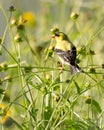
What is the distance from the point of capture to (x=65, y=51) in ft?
8.82

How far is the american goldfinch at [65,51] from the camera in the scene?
241cm

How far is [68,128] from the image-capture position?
2.33 meters

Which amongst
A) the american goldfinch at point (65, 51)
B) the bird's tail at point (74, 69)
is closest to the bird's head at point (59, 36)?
the american goldfinch at point (65, 51)

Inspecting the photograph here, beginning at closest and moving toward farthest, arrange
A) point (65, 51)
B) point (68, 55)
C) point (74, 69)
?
1. point (74, 69)
2. point (68, 55)
3. point (65, 51)

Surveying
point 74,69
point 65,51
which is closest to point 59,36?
point 65,51

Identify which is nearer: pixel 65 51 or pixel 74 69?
pixel 74 69

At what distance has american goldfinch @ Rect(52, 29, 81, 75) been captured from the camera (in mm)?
2410

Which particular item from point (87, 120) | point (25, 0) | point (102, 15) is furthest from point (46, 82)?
point (25, 0)

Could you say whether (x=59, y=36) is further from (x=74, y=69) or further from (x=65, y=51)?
(x=74, y=69)

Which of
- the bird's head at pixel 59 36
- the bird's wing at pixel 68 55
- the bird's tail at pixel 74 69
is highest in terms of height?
the bird's head at pixel 59 36

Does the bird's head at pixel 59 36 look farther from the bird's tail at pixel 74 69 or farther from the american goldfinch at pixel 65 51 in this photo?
the bird's tail at pixel 74 69

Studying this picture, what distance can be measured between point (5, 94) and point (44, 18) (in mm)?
3224

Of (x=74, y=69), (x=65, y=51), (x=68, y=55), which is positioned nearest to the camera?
(x=74, y=69)

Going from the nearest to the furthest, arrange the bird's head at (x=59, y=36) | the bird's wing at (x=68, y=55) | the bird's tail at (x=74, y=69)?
the bird's tail at (x=74, y=69) → the bird's wing at (x=68, y=55) → the bird's head at (x=59, y=36)
